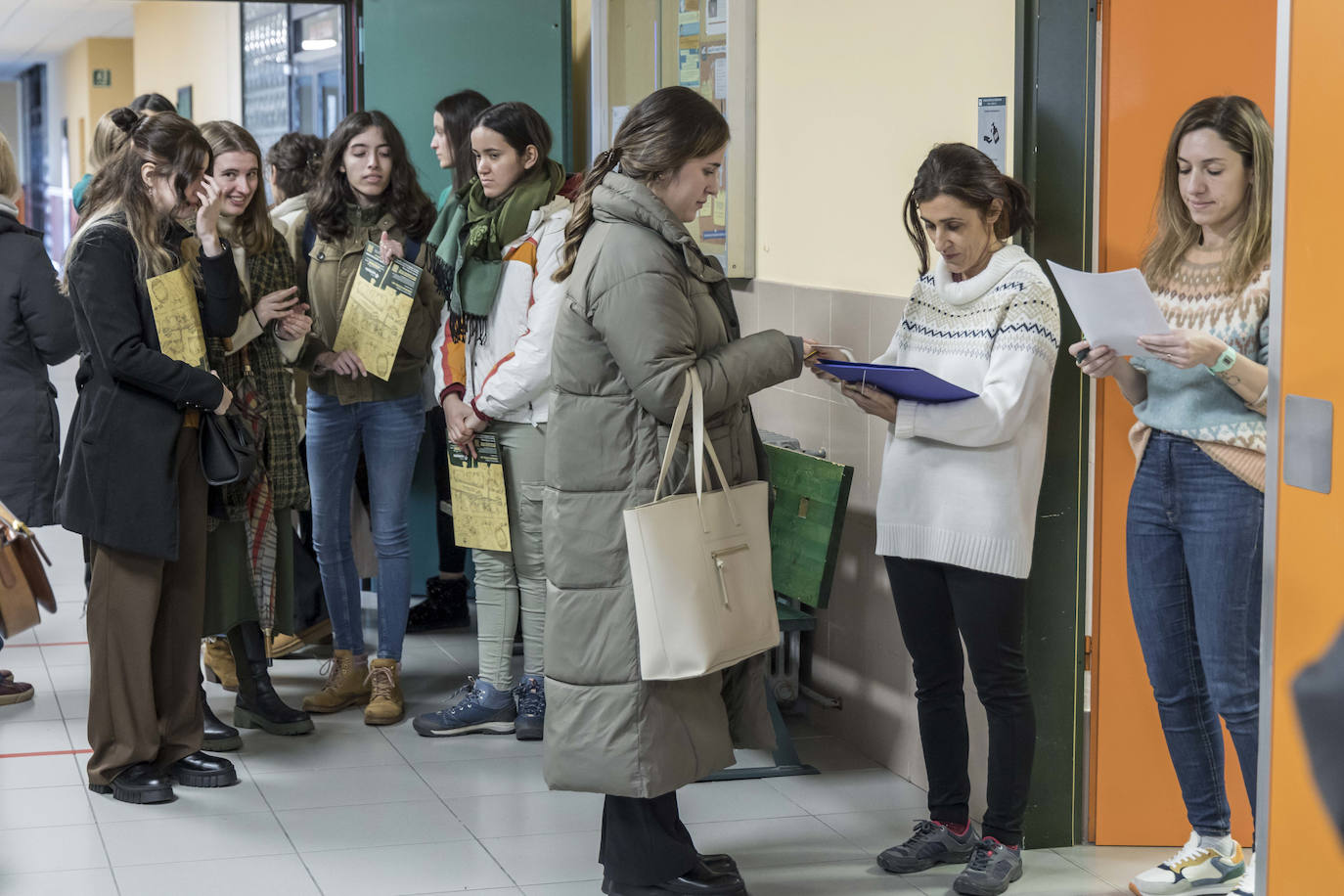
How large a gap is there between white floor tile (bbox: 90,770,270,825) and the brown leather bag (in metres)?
1.17

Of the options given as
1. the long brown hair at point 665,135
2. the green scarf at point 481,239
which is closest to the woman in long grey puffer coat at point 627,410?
the long brown hair at point 665,135

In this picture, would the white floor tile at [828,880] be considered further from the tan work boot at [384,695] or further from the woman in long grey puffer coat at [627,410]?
the tan work boot at [384,695]

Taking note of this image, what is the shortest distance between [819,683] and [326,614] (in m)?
1.79

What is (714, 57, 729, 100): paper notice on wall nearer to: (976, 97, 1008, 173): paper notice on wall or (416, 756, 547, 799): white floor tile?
(976, 97, 1008, 173): paper notice on wall

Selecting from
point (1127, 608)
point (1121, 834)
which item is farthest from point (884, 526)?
point (1121, 834)

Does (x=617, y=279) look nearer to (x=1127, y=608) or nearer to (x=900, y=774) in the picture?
(x=1127, y=608)

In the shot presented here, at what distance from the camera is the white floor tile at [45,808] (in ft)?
11.6

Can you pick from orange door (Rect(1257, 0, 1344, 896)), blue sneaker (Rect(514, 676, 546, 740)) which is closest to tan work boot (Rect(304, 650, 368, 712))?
blue sneaker (Rect(514, 676, 546, 740))

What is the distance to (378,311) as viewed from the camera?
429 cm

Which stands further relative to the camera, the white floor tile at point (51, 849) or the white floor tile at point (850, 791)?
the white floor tile at point (850, 791)

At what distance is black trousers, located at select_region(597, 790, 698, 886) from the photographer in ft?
9.63

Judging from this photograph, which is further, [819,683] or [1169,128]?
[819,683]

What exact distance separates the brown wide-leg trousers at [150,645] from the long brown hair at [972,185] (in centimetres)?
188

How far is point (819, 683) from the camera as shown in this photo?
434cm
